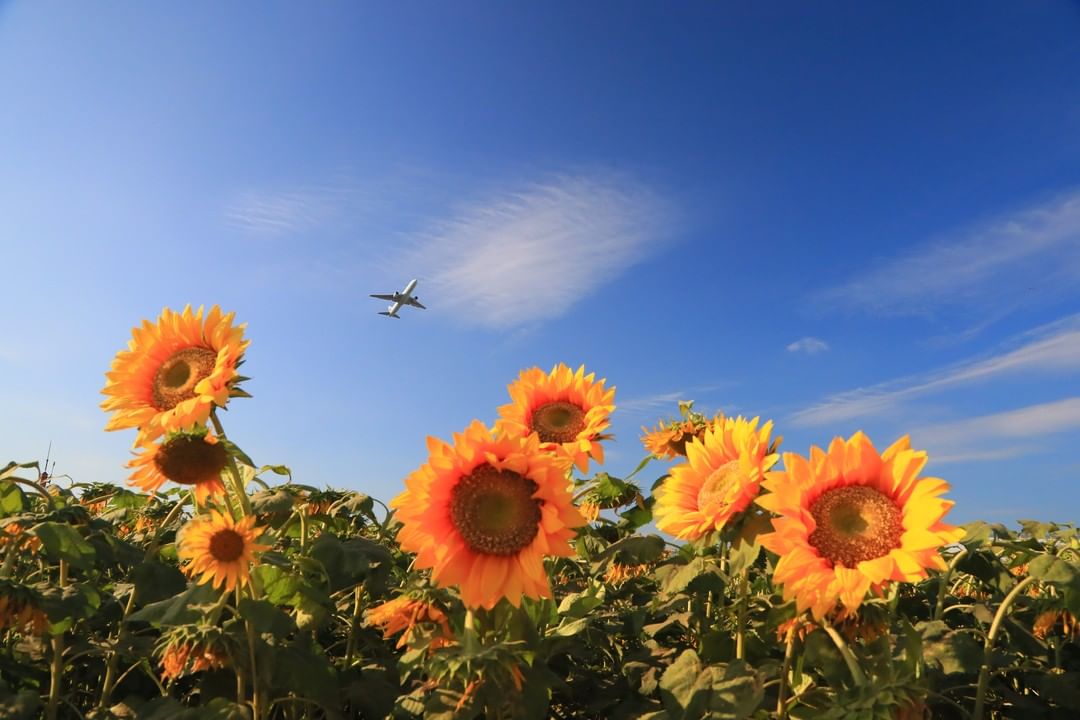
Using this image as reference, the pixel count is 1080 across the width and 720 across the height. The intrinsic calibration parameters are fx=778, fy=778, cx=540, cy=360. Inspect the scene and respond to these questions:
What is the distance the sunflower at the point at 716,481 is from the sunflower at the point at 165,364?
2.05 m

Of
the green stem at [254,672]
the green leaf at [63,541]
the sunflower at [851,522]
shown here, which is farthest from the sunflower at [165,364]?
the sunflower at [851,522]

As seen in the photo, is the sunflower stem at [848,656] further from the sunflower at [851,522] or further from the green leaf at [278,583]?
the green leaf at [278,583]

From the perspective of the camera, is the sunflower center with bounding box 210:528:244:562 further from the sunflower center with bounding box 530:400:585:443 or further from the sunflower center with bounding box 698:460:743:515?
the sunflower center with bounding box 698:460:743:515

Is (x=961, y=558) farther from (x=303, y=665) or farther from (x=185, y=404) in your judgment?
(x=185, y=404)

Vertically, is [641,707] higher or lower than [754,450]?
lower

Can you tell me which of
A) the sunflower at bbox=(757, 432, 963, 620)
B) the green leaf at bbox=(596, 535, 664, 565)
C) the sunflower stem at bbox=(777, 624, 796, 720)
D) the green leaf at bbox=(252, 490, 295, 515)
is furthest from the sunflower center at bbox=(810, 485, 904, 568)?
the green leaf at bbox=(252, 490, 295, 515)

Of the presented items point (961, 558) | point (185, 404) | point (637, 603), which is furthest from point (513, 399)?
point (961, 558)

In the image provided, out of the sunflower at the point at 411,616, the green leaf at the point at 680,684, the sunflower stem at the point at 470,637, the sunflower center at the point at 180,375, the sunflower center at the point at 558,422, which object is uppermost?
the sunflower center at the point at 180,375

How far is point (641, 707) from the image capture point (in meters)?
3.69

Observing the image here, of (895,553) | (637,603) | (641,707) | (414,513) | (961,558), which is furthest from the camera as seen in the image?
(637,603)

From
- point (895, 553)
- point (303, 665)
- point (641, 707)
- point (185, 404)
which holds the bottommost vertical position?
point (641, 707)

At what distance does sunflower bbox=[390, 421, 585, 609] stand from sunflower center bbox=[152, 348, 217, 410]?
1.44 m

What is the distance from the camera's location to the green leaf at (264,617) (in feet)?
10.1

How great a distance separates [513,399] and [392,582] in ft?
3.89
